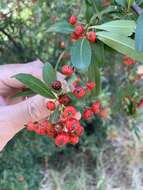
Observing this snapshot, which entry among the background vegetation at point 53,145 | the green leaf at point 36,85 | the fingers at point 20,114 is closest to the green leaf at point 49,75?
the green leaf at point 36,85

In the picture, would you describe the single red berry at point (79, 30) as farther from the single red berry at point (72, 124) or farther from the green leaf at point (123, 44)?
the single red berry at point (72, 124)

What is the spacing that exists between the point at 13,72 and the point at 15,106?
0.15m

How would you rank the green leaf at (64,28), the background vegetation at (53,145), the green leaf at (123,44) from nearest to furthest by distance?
the green leaf at (123,44), the green leaf at (64,28), the background vegetation at (53,145)

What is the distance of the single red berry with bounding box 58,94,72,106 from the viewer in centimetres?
92

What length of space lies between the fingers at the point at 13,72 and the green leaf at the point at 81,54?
0.36m

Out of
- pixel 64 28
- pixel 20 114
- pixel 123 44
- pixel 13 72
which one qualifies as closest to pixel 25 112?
pixel 20 114

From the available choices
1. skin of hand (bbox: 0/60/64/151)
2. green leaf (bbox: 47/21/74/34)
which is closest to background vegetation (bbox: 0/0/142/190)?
green leaf (bbox: 47/21/74/34)

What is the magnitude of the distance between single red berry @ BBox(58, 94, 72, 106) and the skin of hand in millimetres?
105

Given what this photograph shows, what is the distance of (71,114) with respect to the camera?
2.90 ft

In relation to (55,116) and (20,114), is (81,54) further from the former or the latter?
(20,114)

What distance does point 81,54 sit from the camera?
89cm

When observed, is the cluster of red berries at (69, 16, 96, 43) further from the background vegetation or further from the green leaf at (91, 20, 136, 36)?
the background vegetation

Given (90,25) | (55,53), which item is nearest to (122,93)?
(90,25)

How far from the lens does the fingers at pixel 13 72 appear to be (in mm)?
1252
